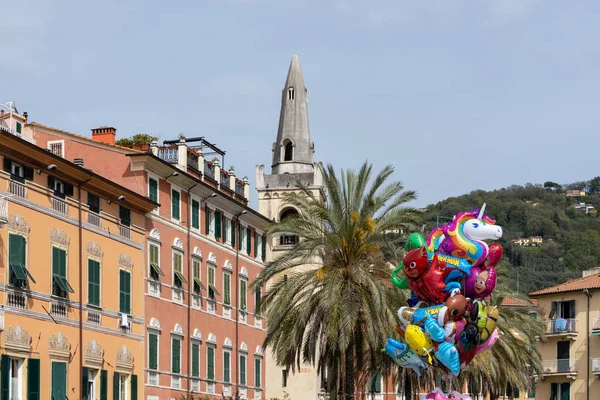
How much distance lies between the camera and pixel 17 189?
41438 millimetres

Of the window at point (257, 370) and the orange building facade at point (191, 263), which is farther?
the window at point (257, 370)

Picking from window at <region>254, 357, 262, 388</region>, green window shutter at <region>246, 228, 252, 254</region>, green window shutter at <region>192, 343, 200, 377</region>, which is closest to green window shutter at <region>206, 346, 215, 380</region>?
green window shutter at <region>192, 343, 200, 377</region>

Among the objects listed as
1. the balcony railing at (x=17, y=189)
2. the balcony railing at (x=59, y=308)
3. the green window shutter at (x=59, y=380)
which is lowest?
the green window shutter at (x=59, y=380)

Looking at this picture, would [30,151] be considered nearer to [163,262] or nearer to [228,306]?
[163,262]

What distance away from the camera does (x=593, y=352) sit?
260 feet

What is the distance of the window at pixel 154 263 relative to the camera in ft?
170

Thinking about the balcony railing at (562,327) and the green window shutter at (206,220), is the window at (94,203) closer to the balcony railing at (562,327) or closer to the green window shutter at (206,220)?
the green window shutter at (206,220)

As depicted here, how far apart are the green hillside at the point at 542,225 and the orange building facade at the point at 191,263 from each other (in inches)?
2755

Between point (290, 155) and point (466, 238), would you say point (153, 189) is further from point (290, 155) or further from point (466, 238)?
point (290, 155)

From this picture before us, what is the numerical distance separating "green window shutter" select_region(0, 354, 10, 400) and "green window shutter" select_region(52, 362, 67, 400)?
10.1ft

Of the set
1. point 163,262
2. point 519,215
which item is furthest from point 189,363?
point 519,215

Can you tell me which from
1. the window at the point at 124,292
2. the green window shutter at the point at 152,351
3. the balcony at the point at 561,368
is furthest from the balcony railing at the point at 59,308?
the balcony at the point at 561,368

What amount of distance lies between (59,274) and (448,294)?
1318 centimetres

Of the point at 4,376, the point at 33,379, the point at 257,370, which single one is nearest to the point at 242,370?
the point at 257,370
